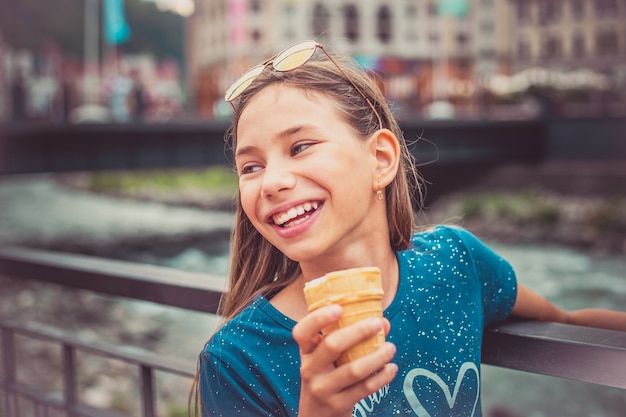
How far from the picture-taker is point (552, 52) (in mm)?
56938

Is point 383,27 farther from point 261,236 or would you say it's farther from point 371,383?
point 371,383

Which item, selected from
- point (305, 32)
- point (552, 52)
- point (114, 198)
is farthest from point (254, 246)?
point (305, 32)

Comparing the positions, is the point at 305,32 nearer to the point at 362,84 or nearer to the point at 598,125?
the point at 598,125

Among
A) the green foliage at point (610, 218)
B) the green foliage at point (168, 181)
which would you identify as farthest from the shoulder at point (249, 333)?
the green foliage at point (168, 181)

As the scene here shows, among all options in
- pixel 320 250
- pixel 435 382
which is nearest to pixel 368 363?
pixel 320 250

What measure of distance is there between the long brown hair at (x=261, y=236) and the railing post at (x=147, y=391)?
2.13 feet

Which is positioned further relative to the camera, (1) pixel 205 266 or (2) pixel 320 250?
(1) pixel 205 266

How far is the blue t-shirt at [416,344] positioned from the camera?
4.42 ft

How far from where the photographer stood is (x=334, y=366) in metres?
1.09

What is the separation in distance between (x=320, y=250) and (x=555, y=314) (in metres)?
0.68

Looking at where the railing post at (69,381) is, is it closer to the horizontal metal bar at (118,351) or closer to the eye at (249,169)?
the horizontal metal bar at (118,351)

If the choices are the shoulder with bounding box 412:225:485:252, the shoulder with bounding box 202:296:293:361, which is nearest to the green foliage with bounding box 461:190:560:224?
the shoulder with bounding box 412:225:485:252

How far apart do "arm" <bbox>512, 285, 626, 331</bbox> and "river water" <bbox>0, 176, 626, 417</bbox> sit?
7.91 m

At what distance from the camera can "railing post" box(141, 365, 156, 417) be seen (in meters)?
2.08
